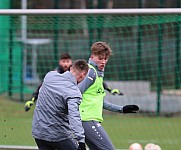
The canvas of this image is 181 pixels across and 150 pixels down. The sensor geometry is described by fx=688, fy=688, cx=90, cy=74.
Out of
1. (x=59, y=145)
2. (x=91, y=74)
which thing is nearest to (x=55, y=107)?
(x=59, y=145)

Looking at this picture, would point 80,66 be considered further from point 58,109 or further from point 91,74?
point 91,74

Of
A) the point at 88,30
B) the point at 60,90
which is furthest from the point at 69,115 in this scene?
the point at 88,30

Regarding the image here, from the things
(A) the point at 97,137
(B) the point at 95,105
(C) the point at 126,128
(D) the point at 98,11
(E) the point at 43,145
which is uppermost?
(D) the point at 98,11

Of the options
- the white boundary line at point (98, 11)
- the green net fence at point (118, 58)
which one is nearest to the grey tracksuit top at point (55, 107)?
the white boundary line at point (98, 11)

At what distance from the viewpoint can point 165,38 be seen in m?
14.8

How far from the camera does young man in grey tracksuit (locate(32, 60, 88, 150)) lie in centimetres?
728

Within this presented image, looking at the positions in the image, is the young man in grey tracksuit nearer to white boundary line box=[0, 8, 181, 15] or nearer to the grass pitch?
white boundary line box=[0, 8, 181, 15]

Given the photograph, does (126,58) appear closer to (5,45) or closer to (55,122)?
(5,45)

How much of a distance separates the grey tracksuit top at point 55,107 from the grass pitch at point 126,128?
3318mm

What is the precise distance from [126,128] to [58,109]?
6037 millimetres

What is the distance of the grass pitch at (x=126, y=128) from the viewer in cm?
1184

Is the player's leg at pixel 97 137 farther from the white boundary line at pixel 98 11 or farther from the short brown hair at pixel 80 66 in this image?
the white boundary line at pixel 98 11

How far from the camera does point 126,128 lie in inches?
523

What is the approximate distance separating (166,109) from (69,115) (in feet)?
26.1
